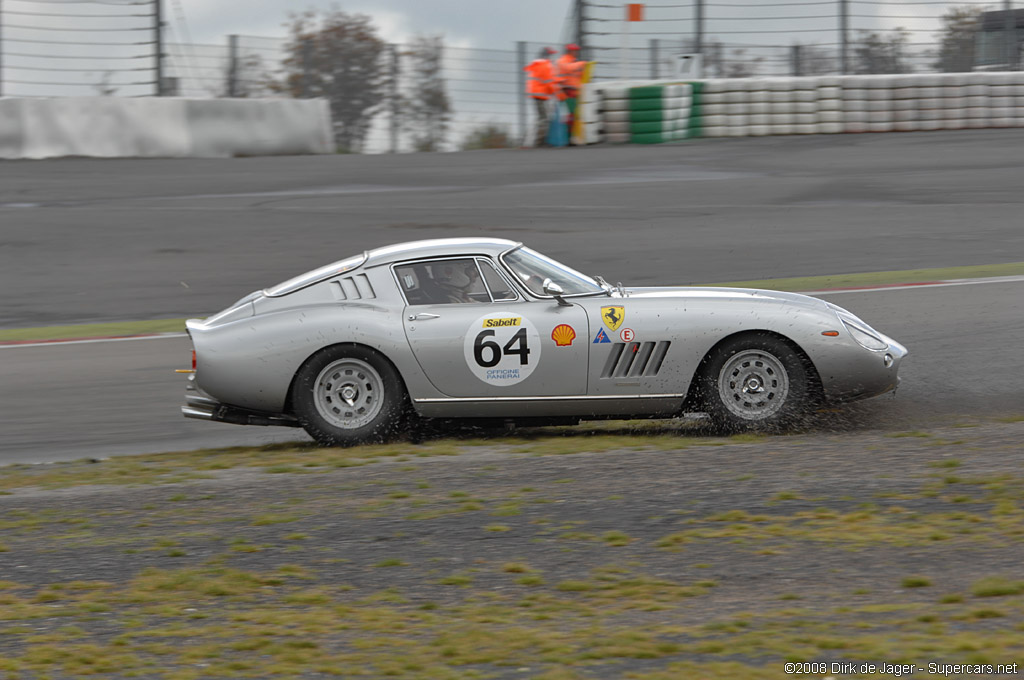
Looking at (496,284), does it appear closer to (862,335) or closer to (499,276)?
(499,276)

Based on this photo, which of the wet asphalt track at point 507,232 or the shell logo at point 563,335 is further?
the wet asphalt track at point 507,232

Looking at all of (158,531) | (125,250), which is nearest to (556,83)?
(125,250)

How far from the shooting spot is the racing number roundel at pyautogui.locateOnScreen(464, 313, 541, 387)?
A: 281 inches

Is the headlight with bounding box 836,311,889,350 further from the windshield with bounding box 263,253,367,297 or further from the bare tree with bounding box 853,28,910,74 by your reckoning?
the bare tree with bounding box 853,28,910,74

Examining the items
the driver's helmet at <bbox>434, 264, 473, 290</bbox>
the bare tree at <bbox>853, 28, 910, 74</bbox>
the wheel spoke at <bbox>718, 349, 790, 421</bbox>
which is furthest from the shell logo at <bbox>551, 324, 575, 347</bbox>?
the bare tree at <bbox>853, 28, 910, 74</bbox>

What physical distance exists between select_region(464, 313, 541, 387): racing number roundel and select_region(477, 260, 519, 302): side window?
0.14m

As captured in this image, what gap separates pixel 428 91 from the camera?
70.8 ft

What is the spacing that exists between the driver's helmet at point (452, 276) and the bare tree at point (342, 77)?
1411cm

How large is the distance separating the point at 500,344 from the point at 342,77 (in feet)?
50.3

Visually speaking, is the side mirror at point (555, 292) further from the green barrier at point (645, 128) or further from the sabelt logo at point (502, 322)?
the green barrier at point (645, 128)

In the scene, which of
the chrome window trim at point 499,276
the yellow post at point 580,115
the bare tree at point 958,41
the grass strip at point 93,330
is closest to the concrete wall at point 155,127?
the yellow post at point 580,115

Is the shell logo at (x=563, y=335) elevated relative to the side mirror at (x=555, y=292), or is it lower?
lower

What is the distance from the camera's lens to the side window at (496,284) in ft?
23.9

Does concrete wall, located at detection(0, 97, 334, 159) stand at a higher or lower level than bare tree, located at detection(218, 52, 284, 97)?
lower
